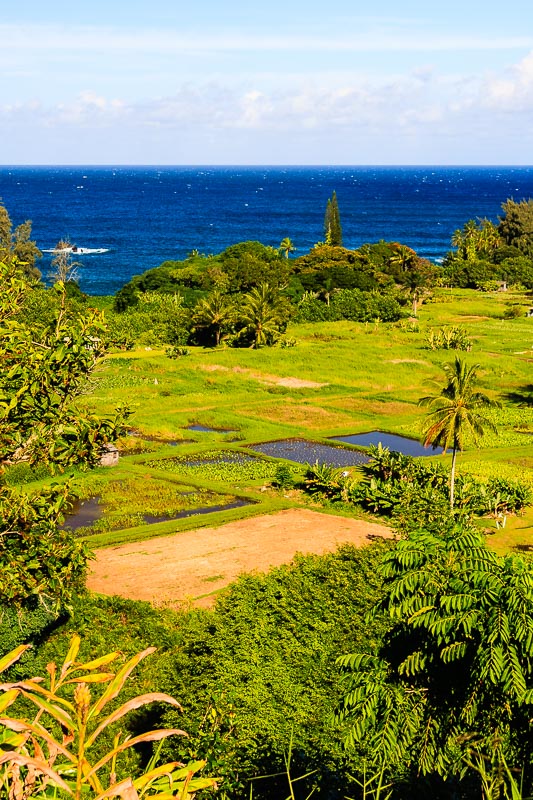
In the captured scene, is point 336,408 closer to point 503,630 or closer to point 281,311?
point 281,311

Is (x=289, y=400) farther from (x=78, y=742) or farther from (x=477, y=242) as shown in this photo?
(x=477, y=242)

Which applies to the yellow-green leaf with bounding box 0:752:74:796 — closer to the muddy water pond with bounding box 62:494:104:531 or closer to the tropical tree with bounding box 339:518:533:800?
the tropical tree with bounding box 339:518:533:800

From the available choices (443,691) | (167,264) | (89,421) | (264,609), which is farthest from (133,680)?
(167,264)

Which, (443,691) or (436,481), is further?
(436,481)

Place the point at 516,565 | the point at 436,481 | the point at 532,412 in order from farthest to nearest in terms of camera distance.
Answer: the point at 532,412, the point at 436,481, the point at 516,565

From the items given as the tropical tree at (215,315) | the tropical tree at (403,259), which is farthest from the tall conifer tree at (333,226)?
the tropical tree at (215,315)

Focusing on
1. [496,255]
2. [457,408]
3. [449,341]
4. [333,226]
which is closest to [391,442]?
[457,408]
